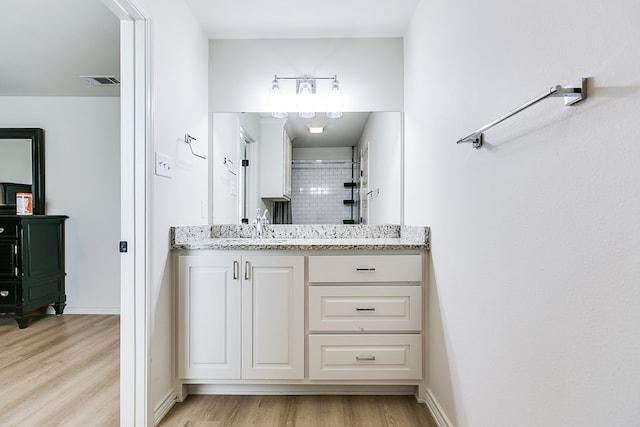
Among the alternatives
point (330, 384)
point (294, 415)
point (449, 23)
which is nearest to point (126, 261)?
point (294, 415)

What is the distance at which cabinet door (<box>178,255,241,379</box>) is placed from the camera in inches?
75.9

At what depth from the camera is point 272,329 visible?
1.94m

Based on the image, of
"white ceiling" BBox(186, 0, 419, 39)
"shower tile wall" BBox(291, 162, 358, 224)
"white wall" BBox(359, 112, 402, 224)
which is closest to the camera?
"white ceiling" BBox(186, 0, 419, 39)

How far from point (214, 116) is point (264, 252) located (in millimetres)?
1138

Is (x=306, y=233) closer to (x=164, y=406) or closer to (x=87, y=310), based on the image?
(x=164, y=406)

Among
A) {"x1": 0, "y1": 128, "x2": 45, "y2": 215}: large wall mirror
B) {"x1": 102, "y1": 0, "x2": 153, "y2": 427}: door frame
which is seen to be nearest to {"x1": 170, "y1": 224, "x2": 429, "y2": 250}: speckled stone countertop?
{"x1": 102, "y1": 0, "x2": 153, "y2": 427}: door frame

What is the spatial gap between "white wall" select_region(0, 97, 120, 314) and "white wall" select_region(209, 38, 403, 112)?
1793mm

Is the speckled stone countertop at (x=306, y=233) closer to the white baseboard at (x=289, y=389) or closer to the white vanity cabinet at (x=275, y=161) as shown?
the white vanity cabinet at (x=275, y=161)

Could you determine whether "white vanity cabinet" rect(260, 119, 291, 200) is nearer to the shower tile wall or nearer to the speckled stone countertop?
the shower tile wall

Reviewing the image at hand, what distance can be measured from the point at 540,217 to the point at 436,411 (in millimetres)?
1294

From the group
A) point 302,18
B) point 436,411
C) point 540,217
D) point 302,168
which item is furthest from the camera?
point 302,168

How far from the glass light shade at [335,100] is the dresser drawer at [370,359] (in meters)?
1.50

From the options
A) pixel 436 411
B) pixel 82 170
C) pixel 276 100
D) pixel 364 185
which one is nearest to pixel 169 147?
pixel 276 100

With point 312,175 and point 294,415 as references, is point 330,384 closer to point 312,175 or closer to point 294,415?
point 294,415
